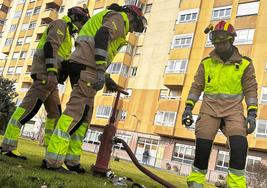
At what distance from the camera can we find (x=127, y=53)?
51250mm

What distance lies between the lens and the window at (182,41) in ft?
146

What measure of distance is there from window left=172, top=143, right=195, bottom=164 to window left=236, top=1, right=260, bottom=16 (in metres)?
14.1

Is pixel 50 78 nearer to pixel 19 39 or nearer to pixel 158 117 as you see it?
pixel 158 117

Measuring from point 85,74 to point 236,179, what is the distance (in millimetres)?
2520

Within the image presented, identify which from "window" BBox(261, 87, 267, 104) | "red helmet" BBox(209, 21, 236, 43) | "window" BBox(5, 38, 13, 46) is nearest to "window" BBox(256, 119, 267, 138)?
"window" BBox(261, 87, 267, 104)

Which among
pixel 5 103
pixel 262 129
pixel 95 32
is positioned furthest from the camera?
pixel 262 129

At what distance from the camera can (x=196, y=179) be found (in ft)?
17.7

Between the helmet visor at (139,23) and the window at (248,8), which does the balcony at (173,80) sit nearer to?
the window at (248,8)

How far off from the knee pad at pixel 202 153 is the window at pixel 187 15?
40947 mm

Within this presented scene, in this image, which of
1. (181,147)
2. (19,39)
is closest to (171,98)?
(181,147)

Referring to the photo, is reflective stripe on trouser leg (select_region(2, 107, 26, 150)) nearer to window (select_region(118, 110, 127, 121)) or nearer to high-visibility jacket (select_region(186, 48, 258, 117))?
high-visibility jacket (select_region(186, 48, 258, 117))

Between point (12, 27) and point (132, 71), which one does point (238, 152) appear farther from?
point (12, 27)

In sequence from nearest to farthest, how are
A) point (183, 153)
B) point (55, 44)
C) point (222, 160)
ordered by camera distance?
point (55, 44), point (222, 160), point (183, 153)

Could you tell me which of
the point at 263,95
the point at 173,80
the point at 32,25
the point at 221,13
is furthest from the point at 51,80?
the point at 32,25
